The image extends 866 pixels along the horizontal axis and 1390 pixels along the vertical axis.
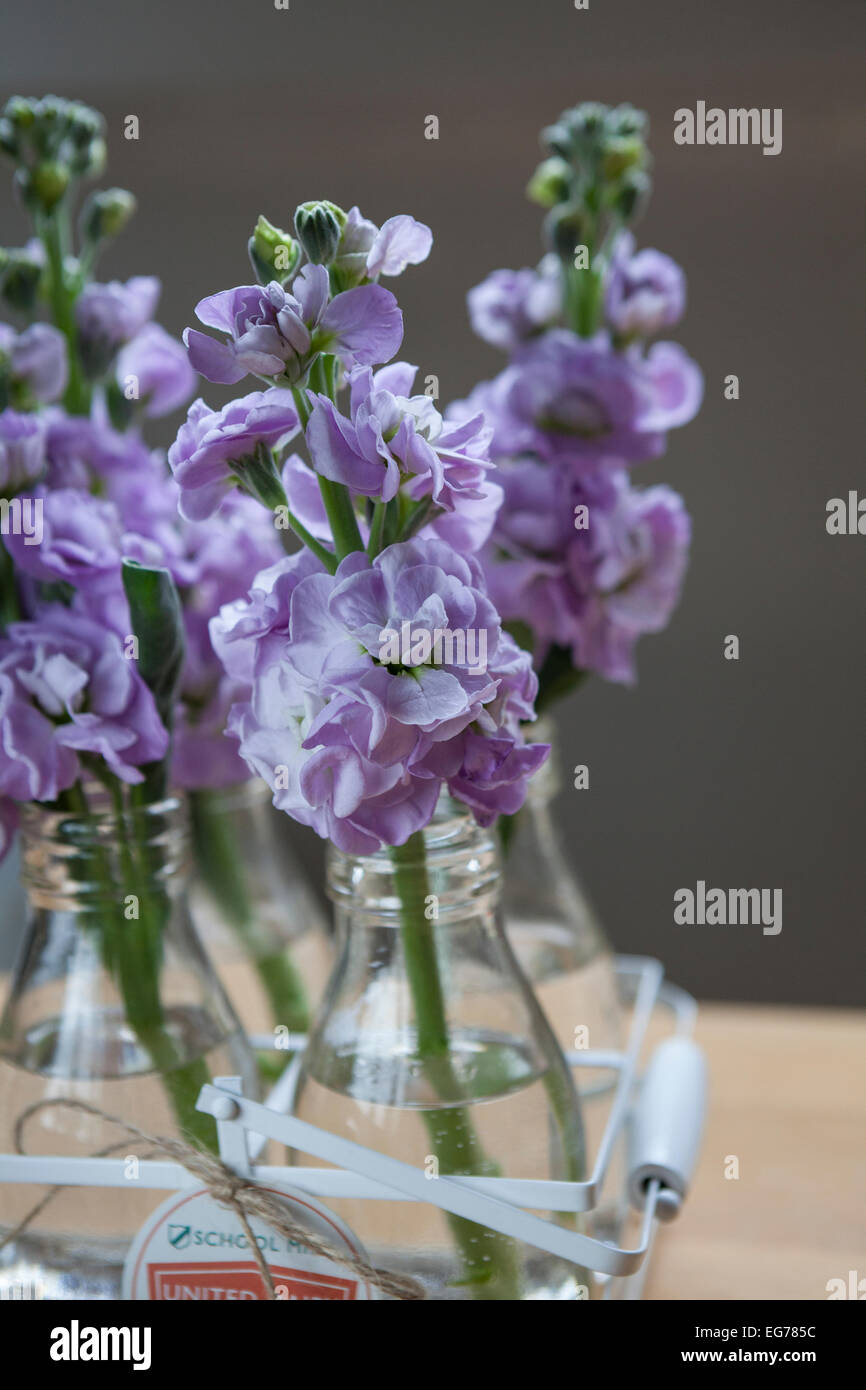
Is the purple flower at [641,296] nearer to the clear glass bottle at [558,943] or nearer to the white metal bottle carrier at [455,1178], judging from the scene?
the clear glass bottle at [558,943]

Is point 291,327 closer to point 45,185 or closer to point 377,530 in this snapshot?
point 377,530

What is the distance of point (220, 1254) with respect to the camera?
0.39 metres

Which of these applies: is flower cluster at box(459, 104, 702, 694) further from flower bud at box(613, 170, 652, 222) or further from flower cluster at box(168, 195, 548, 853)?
flower cluster at box(168, 195, 548, 853)

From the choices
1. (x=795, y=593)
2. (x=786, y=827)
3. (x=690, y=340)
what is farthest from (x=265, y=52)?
(x=786, y=827)

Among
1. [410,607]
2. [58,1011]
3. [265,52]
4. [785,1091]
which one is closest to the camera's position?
[410,607]

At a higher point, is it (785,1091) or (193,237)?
(193,237)

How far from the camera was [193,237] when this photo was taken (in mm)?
1088

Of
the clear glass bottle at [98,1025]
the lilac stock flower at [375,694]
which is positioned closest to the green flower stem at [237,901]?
the clear glass bottle at [98,1025]

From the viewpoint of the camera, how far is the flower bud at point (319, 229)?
1.03 feet

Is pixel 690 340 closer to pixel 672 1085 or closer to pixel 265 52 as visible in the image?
pixel 265 52

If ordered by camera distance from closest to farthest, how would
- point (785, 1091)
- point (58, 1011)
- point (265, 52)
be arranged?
point (58, 1011), point (785, 1091), point (265, 52)

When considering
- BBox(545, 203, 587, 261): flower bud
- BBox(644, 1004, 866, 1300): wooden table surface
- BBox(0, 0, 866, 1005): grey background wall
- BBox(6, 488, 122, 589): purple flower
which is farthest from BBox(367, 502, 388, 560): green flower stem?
BBox(0, 0, 866, 1005): grey background wall

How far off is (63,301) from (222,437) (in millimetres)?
189

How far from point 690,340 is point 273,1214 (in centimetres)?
85
